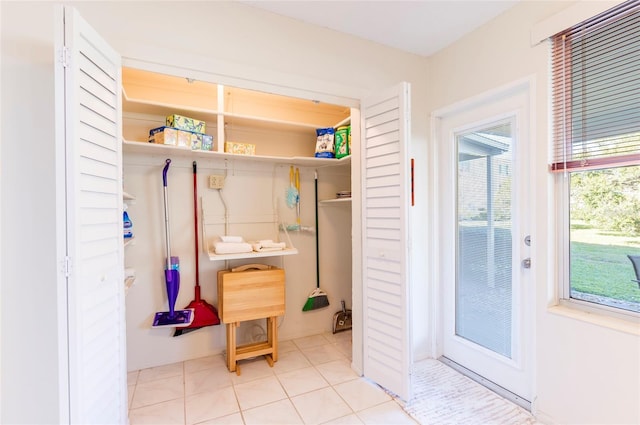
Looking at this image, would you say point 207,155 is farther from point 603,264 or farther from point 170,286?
point 603,264

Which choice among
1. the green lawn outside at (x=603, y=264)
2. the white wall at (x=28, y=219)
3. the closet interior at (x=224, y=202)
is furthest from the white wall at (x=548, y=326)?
the white wall at (x=28, y=219)

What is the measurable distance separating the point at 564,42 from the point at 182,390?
320cm

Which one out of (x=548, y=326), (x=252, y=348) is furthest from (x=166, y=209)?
(x=548, y=326)

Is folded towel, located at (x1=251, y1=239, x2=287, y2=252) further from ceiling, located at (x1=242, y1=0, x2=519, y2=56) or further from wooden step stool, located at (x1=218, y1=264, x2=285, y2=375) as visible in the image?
ceiling, located at (x1=242, y1=0, x2=519, y2=56)

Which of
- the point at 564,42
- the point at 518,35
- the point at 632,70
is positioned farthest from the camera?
the point at 518,35

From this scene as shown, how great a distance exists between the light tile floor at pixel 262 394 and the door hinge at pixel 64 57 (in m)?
1.89

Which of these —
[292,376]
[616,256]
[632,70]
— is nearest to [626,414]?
[616,256]

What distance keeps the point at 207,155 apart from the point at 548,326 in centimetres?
258

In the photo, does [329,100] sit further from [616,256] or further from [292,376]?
[292,376]

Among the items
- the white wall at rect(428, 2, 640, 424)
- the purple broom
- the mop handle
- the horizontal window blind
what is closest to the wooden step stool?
the purple broom

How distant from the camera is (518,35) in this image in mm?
1820

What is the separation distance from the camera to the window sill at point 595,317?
1.39 m

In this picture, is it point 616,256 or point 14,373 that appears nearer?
point 14,373

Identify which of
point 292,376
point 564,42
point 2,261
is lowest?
point 292,376
